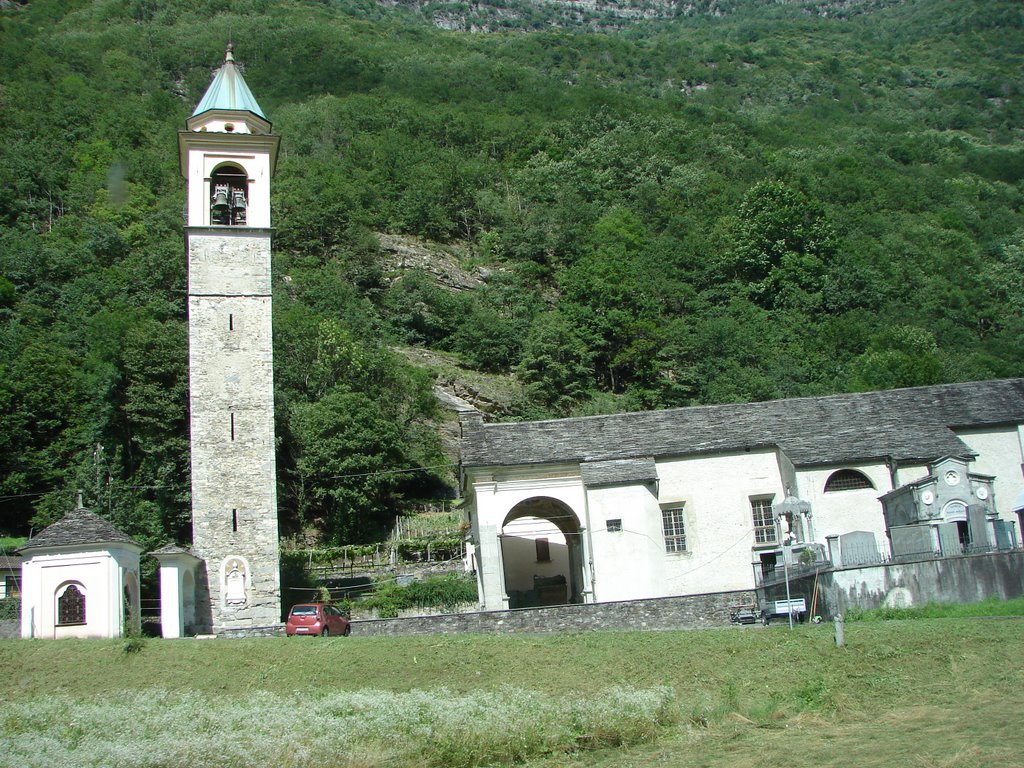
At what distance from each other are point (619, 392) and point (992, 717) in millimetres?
44699

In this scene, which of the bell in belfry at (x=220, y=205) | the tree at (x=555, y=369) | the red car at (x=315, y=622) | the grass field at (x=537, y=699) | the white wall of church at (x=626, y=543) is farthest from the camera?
the tree at (x=555, y=369)

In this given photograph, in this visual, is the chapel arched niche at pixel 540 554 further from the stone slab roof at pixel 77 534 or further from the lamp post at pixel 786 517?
the stone slab roof at pixel 77 534

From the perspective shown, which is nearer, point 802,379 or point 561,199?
point 802,379

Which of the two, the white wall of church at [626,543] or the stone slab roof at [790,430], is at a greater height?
the stone slab roof at [790,430]

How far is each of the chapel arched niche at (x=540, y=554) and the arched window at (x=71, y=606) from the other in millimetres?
14136

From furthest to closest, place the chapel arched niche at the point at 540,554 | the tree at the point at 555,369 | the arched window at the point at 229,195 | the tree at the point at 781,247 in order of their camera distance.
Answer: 1. the tree at the point at 781,247
2. the tree at the point at 555,369
3. the chapel arched niche at the point at 540,554
4. the arched window at the point at 229,195

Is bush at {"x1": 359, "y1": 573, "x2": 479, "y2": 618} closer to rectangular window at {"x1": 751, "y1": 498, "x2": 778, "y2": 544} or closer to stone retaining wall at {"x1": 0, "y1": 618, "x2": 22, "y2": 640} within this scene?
rectangular window at {"x1": 751, "y1": 498, "x2": 778, "y2": 544}

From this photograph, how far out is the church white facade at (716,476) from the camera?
3191 cm

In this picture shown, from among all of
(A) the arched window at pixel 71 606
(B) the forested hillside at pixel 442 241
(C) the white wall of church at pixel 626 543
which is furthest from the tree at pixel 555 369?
(A) the arched window at pixel 71 606

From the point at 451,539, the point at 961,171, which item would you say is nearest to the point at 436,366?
the point at 451,539

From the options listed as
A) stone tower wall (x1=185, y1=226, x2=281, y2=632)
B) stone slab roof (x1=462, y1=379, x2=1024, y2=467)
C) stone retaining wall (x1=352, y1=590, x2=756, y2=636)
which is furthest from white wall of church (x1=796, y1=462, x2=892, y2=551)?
stone tower wall (x1=185, y1=226, x2=281, y2=632)

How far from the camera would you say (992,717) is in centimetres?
1420

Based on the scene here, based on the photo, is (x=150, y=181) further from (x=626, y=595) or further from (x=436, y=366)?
(x=626, y=595)

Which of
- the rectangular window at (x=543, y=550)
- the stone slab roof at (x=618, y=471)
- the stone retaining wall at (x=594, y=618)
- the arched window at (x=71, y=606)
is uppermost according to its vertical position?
the stone slab roof at (x=618, y=471)
